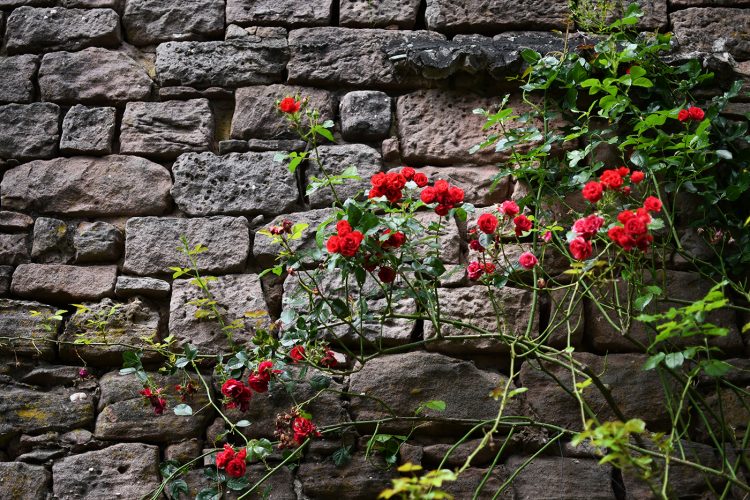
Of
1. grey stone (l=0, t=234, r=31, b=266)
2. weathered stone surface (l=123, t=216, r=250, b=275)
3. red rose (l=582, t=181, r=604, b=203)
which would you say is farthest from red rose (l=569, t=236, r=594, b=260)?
grey stone (l=0, t=234, r=31, b=266)

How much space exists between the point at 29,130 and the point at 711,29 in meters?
2.49

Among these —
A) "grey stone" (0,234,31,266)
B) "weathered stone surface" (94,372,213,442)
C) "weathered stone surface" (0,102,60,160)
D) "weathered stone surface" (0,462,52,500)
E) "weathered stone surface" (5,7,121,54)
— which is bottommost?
"weathered stone surface" (0,462,52,500)

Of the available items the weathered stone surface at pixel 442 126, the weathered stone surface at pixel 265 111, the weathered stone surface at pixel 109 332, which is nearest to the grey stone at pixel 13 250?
the weathered stone surface at pixel 109 332

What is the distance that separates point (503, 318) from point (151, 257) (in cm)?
117

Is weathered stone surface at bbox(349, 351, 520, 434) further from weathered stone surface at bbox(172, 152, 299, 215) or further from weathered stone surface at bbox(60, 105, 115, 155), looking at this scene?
weathered stone surface at bbox(60, 105, 115, 155)

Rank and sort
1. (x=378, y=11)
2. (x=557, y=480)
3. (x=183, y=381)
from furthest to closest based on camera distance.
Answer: (x=378, y=11), (x=183, y=381), (x=557, y=480)

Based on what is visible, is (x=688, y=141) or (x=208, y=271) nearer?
(x=688, y=141)

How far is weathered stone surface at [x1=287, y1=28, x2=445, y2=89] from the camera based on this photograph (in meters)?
2.99

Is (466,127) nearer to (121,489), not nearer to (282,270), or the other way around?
(282,270)

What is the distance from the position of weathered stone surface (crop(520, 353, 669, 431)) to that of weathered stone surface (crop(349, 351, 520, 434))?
8cm

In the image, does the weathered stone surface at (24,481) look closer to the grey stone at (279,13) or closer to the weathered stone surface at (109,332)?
the weathered stone surface at (109,332)

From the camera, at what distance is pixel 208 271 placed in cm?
275

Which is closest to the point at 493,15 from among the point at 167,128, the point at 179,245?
the point at 167,128

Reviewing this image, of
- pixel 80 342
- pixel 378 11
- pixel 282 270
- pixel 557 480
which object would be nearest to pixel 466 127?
pixel 378 11
